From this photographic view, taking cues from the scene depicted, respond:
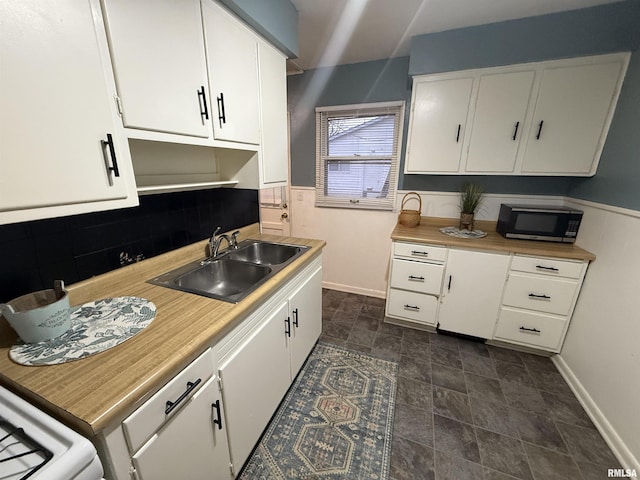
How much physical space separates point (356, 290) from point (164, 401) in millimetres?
2539

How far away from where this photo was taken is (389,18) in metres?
1.83

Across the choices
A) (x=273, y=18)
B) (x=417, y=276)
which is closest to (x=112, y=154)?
(x=273, y=18)

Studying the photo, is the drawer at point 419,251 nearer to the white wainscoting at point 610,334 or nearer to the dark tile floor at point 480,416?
the dark tile floor at point 480,416

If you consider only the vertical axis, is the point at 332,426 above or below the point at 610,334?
below

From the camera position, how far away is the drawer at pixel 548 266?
1842mm

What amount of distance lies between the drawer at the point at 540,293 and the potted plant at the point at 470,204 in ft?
1.90

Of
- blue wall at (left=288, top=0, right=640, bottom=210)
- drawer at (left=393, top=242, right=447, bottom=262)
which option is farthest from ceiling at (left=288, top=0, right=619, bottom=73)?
drawer at (left=393, top=242, right=447, bottom=262)

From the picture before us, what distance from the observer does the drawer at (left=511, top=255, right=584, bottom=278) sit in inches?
72.5

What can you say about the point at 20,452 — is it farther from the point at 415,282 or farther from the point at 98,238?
the point at 415,282

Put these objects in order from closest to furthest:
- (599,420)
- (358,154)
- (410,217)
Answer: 1. (599,420)
2. (410,217)
3. (358,154)

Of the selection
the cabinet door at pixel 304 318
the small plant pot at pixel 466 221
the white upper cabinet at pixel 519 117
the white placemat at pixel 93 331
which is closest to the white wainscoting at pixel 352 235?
the small plant pot at pixel 466 221

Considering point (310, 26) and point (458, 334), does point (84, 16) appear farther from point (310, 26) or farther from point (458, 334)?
point (458, 334)

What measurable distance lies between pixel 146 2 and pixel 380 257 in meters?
2.63

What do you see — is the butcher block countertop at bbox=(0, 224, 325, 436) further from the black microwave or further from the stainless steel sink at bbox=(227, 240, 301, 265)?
the black microwave
